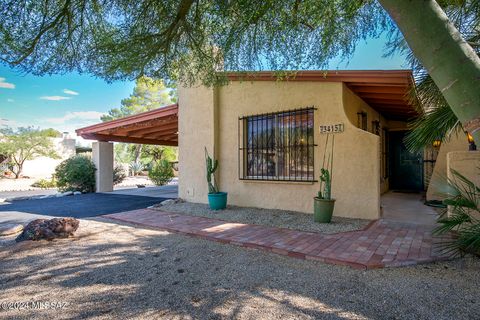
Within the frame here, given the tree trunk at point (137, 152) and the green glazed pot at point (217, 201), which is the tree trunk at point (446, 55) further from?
the tree trunk at point (137, 152)

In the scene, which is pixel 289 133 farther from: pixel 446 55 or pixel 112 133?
pixel 112 133

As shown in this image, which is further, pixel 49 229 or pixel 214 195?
pixel 214 195

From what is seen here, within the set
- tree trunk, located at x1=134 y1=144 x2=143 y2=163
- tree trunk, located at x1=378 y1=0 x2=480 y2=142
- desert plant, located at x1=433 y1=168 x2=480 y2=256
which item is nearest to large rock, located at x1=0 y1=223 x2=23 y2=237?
tree trunk, located at x1=378 y1=0 x2=480 y2=142

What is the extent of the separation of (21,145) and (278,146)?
24079 millimetres

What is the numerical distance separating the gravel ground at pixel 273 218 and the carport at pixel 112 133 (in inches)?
165

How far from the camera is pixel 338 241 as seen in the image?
4582 millimetres

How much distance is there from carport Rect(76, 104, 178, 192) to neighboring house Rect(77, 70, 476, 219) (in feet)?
1.44

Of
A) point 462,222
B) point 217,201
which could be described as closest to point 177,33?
point 217,201

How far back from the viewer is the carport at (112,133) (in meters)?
10.9

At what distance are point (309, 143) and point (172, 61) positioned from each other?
12.7ft

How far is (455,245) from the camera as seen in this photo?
3.81 meters

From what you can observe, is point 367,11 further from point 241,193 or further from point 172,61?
point 241,193

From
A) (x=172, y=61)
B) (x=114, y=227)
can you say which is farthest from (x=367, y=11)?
(x=114, y=227)

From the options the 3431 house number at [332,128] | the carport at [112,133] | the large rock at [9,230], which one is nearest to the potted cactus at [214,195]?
the 3431 house number at [332,128]
